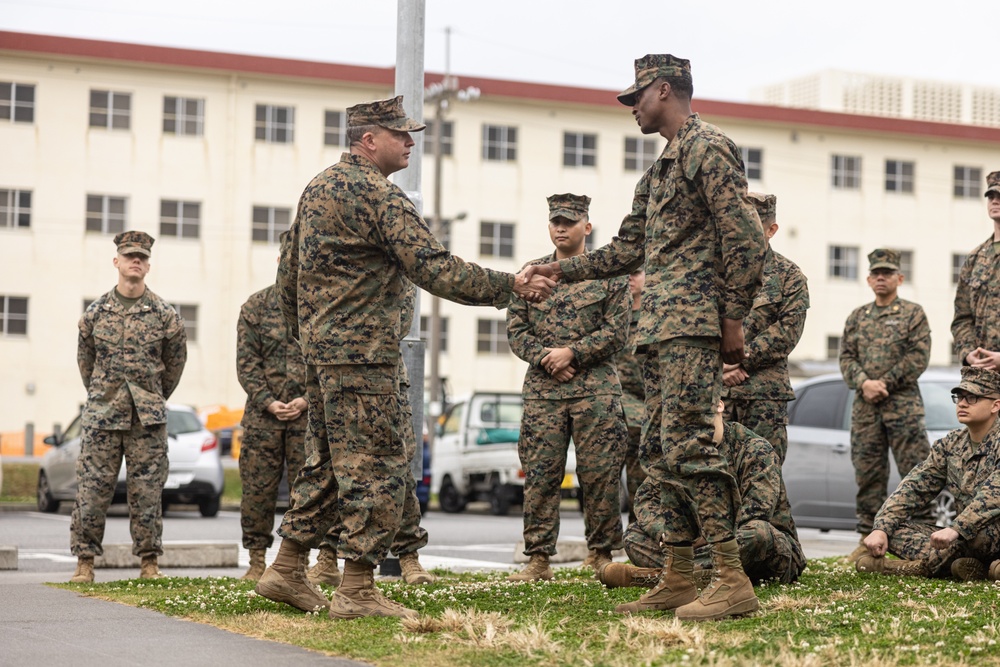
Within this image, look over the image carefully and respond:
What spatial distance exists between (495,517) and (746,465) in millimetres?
14188

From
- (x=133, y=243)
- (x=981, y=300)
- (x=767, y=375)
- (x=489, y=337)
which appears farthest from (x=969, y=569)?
(x=489, y=337)

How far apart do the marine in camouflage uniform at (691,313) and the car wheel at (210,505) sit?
593 inches

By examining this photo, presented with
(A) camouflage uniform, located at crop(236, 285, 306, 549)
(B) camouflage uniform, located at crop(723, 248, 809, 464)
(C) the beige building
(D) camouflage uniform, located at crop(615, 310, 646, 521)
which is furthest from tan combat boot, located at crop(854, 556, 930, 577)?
(C) the beige building

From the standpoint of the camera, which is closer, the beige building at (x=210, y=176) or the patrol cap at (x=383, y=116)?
the patrol cap at (x=383, y=116)

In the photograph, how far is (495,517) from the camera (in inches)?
864

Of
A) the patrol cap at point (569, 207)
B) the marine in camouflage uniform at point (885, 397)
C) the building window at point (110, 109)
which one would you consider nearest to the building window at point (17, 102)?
the building window at point (110, 109)

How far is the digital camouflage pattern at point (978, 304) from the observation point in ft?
30.6

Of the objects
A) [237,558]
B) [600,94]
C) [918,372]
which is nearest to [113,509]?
[237,558]

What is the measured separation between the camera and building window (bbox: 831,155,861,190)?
5209cm

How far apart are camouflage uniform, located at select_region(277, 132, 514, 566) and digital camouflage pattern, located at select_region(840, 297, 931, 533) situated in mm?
5315

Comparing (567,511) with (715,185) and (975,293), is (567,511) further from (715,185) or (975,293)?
(715,185)

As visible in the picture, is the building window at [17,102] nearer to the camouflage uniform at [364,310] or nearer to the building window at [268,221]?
the building window at [268,221]

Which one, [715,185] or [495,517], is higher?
[715,185]

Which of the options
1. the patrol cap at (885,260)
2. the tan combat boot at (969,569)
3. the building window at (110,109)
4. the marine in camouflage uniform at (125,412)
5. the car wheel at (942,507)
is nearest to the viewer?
the tan combat boot at (969,569)
